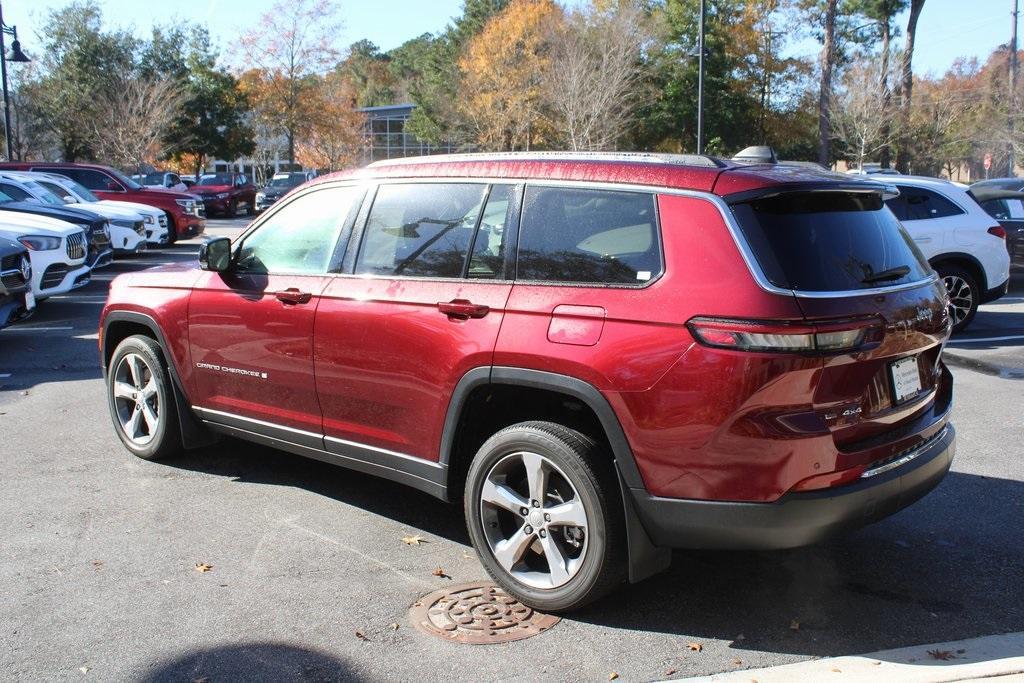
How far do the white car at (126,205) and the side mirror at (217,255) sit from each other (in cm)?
1449

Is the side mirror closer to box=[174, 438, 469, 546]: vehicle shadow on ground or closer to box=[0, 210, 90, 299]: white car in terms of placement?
box=[174, 438, 469, 546]: vehicle shadow on ground

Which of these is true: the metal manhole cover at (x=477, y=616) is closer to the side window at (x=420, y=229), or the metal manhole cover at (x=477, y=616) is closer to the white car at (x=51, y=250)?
the side window at (x=420, y=229)

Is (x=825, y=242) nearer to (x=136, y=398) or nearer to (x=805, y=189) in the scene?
(x=805, y=189)

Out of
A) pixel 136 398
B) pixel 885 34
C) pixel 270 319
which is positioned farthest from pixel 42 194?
pixel 885 34

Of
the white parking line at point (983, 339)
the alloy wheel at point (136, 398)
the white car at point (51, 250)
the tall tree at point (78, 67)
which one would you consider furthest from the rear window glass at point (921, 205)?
the tall tree at point (78, 67)

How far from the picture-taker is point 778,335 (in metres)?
3.43

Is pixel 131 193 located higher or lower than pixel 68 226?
higher

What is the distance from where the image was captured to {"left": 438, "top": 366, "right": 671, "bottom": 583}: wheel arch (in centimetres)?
372

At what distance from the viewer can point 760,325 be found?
3436 millimetres

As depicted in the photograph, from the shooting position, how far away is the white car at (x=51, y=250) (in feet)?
38.1

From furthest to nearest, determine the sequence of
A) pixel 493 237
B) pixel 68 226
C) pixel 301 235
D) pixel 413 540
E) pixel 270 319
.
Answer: pixel 68 226, pixel 301 235, pixel 270 319, pixel 413 540, pixel 493 237

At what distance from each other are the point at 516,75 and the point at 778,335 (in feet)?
126

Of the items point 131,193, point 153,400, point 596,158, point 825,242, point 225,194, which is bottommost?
point 153,400

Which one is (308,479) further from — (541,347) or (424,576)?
(541,347)
